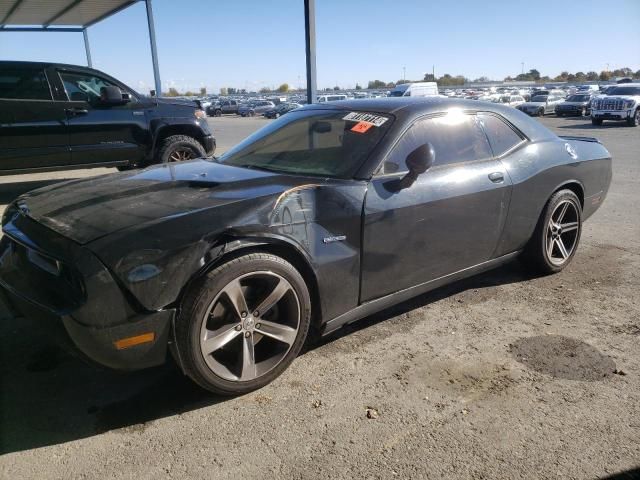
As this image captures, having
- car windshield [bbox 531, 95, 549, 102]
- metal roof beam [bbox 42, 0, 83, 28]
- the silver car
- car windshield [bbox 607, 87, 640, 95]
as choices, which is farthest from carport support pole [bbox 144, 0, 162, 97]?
car windshield [bbox 531, 95, 549, 102]

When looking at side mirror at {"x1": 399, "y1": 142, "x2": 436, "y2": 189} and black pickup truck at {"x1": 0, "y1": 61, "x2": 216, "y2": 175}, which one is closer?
side mirror at {"x1": 399, "y1": 142, "x2": 436, "y2": 189}

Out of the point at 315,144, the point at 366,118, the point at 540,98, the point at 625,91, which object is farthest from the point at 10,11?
the point at 540,98

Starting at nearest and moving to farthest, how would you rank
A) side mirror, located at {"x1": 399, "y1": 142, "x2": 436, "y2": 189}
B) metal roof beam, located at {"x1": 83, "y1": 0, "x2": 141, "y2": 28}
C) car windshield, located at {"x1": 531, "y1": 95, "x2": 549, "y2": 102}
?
side mirror, located at {"x1": 399, "y1": 142, "x2": 436, "y2": 189}
metal roof beam, located at {"x1": 83, "y1": 0, "x2": 141, "y2": 28}
car windshield, located at {"x1": 531, "y1": 95, "x2": 549, "y2": 102}

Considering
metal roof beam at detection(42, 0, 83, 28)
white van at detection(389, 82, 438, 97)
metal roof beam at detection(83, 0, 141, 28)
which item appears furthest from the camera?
white van at detection(389, 82, 438, 97)

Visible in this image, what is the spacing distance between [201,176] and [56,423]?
1.57 m

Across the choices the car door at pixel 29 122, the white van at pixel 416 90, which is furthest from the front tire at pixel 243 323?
the white van at pixel 416 90

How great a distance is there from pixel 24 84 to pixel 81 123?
0.84 metres

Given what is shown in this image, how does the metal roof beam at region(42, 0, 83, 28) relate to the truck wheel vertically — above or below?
above

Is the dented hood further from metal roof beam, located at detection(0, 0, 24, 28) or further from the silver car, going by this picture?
the silver car

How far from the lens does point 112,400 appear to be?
99.3 inches

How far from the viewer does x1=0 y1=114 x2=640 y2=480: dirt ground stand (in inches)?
81.5

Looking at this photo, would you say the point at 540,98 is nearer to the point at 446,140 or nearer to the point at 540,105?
the point at 540,105

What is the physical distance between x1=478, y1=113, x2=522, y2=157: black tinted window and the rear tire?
60 cm

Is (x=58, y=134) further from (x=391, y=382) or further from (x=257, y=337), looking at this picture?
(x=391, y=382)
